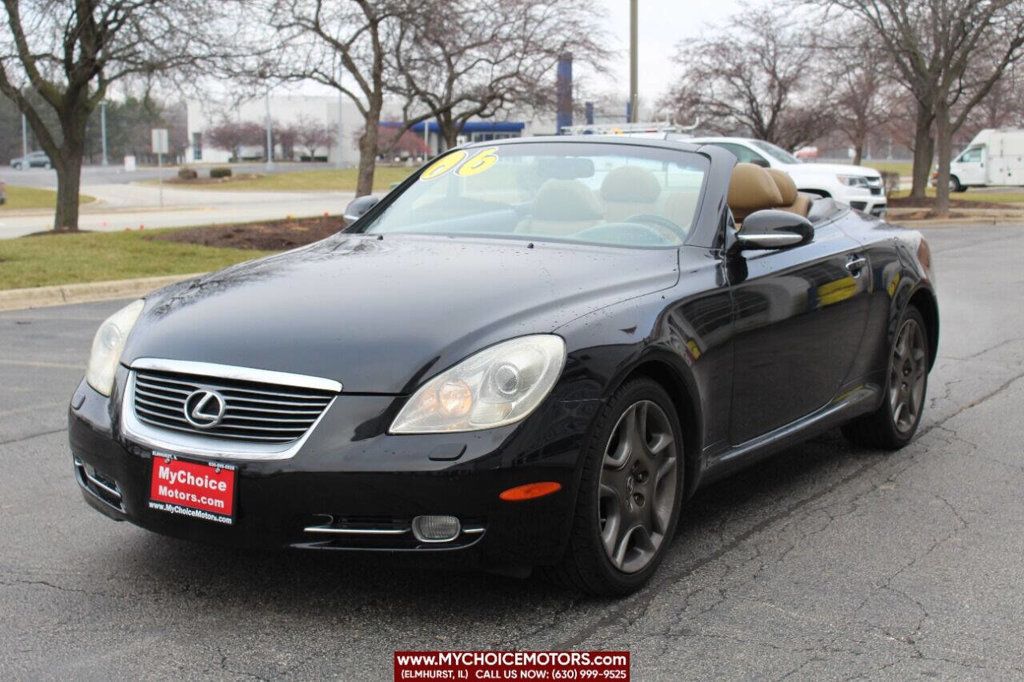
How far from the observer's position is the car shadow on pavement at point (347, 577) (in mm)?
3781

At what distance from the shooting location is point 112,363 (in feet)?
13.3

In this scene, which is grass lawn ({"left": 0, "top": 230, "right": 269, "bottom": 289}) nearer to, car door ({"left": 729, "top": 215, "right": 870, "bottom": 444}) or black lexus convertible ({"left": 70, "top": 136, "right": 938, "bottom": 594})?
black lexus convertible ({"left": 70, "top": 136, "right": 938, "bottom": 594})

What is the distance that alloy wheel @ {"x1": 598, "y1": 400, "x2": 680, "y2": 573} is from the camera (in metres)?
3.79

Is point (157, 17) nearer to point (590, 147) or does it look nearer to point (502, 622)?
point (590, 147)

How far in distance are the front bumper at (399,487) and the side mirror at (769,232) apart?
1.39 meters

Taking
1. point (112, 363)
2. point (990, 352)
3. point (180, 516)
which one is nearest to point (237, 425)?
point (180, 516)

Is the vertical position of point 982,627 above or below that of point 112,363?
below

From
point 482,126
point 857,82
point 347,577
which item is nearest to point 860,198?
point 347,577

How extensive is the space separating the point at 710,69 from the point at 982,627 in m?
31.0

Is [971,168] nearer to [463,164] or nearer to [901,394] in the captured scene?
[901,394]

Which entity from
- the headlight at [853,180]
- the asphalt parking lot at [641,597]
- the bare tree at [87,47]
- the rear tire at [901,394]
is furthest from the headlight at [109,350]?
the headlight at [853,180]

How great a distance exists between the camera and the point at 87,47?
60.6 ft

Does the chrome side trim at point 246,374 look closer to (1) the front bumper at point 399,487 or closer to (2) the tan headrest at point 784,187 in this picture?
(1) the front bumper at point 399,487

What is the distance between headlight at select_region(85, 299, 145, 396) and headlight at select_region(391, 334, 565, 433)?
1.12 metres
